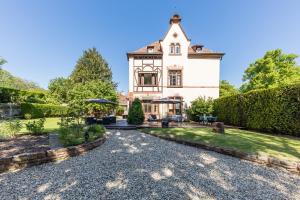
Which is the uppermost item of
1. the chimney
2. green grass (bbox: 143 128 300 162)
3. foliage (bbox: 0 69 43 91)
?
the chimney

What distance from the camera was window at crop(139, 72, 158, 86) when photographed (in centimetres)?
1980

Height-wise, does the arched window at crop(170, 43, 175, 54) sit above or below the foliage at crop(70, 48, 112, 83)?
below

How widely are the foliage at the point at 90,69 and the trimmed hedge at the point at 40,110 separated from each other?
1977 centimetres

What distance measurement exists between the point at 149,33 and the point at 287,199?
24271 mm

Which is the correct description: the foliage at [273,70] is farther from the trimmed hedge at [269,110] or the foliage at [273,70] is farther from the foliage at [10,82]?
the foliage at [10,82]

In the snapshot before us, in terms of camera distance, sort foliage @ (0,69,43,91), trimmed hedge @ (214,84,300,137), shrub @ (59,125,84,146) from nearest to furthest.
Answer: shrub @ (59,125,84,146), trimmed hedge @ (214,84,300,137), foliage @ (0,69,43,91)

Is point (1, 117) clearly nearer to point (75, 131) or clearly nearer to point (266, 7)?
point (75, 131)

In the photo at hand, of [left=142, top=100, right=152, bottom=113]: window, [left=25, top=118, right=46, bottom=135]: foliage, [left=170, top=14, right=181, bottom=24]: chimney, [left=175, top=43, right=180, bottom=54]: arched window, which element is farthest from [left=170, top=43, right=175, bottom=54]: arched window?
[left=25, top=118, right=46, bottom=135]: foliage

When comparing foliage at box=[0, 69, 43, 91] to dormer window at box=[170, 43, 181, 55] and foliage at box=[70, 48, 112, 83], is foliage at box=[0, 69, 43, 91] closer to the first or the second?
foliage at box=[70, 48, 112, 83]

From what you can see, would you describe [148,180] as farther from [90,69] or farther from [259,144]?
[90,69]

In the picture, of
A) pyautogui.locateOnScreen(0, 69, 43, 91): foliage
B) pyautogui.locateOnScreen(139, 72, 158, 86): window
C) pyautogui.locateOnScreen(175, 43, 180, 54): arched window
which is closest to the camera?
pyautogui.locateOnScreen(175, 43, 180, 54): arched window

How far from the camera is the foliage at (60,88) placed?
106ft

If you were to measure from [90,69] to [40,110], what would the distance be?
25.6 metres

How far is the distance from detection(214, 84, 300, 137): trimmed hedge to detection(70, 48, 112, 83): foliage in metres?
36.4
